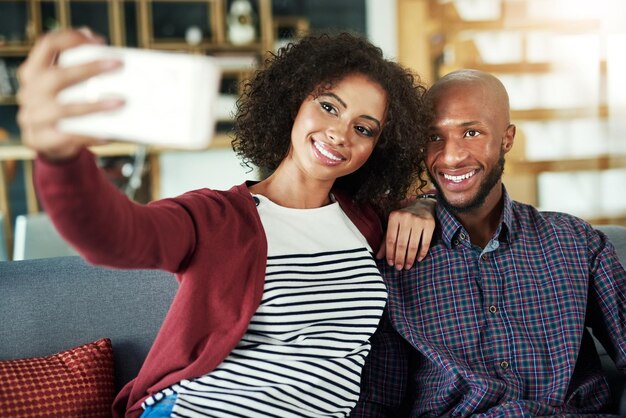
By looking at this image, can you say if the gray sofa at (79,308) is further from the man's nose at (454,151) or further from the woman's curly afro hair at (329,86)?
the man's nose at (454,151)

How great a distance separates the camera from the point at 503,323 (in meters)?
1.61

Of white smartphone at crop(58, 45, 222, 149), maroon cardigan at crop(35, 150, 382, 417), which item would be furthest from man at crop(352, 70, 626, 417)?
white smartphone at crop(58, 45, 222, 149)

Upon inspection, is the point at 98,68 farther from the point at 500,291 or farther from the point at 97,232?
the point at 500,291

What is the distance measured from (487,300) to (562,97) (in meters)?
3.05

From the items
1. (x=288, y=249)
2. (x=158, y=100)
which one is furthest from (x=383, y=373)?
(x=158, y=100)

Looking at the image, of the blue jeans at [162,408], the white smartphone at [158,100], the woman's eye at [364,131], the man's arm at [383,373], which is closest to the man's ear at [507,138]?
the woman's eye at [364,131]

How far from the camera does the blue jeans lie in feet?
4.44

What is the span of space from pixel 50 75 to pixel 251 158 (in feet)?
3.18

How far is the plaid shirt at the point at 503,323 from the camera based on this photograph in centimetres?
158

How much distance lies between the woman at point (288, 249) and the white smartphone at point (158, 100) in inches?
10.0

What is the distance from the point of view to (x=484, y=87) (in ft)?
5.63

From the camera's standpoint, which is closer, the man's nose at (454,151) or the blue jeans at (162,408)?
the blue jeans at (162,408)

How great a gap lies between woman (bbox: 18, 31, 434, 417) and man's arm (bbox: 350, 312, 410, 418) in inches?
7.1

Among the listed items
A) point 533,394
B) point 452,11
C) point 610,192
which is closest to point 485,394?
point 533,394
